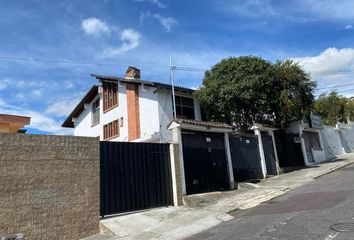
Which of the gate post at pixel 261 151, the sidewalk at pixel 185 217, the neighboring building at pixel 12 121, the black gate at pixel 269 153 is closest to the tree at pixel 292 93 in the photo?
the black gate at pixel 269 153

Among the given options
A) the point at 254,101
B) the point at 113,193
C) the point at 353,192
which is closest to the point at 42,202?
the point at 113,193

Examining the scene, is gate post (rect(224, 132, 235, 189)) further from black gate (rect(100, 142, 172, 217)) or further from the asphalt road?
black gate (rect(100, 142, 172, 217))

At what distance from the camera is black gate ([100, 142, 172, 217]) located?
10.4 m

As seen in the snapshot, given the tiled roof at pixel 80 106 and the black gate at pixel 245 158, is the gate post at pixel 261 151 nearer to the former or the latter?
the black gate at pixel 245 158

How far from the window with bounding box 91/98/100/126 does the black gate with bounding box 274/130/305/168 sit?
1479cm

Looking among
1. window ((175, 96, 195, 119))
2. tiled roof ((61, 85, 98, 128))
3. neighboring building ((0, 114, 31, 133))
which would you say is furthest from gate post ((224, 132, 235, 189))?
tiled roof ((61, 85, 98, 128))

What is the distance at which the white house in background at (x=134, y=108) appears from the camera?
21.4 m

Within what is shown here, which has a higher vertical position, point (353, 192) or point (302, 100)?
point (302, 100)

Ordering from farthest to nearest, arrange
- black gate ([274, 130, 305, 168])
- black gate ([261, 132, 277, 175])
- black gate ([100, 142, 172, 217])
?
black gate ([274, 130, 305, 168]), black gate ([261, 132, 277, 175]), black gate ([100, 142, 172, 217])

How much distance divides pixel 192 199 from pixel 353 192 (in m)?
5.39

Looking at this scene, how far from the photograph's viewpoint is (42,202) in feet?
28.9

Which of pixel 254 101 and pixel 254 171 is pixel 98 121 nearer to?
pixel 254 101

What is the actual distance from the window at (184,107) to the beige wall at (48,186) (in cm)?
1275

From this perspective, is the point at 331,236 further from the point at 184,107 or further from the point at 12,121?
the point at 184,107
